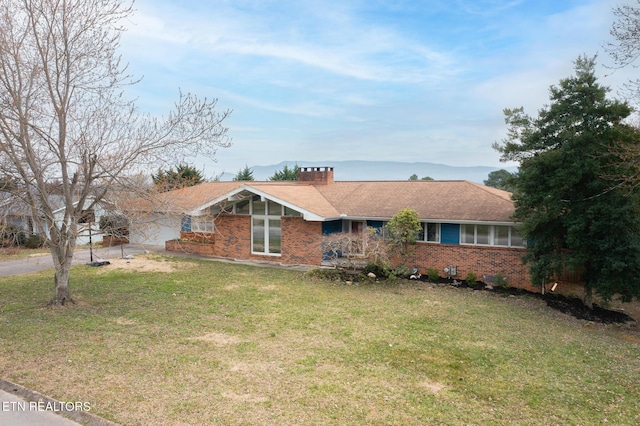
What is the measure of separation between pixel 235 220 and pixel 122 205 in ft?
31.3

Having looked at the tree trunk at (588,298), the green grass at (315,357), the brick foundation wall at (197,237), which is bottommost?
the green grass at (315,357)

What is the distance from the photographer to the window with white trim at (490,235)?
635 inches

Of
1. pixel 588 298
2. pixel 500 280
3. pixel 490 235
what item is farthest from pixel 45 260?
pixel 588 298

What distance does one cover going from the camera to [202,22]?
47.1 feet

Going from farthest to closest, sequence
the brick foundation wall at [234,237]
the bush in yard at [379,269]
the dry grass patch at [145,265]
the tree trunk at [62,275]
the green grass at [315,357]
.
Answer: the brick foundation wall at [234,237] → the dry grass patch at [145,265] → the bush in yard at [379,269] → the tree trunk at [62,275] → the green grass at [315,357]

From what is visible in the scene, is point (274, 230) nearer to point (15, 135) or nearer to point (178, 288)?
point (178, 288)

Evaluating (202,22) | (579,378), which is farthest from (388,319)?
(202,22)

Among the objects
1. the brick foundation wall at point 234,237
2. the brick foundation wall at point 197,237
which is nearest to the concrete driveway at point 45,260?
the brick foundation wall at point 197,237

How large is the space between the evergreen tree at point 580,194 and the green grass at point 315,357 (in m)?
1.68

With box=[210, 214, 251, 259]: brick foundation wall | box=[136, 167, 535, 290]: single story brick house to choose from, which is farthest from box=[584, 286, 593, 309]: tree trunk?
box=[210, 214, 251, 259]: brick foundation wall

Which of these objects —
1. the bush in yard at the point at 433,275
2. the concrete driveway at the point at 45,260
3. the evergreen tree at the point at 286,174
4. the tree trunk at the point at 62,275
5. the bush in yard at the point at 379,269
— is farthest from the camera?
the evergreen tree at the point at 286,174

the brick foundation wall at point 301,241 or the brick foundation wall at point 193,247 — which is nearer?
the brick foundation wall at point 301,241

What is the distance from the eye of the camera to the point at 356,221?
19.9 metres

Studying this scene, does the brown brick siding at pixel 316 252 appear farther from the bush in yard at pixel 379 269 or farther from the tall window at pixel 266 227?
the bush in yard at pixel 379 269
